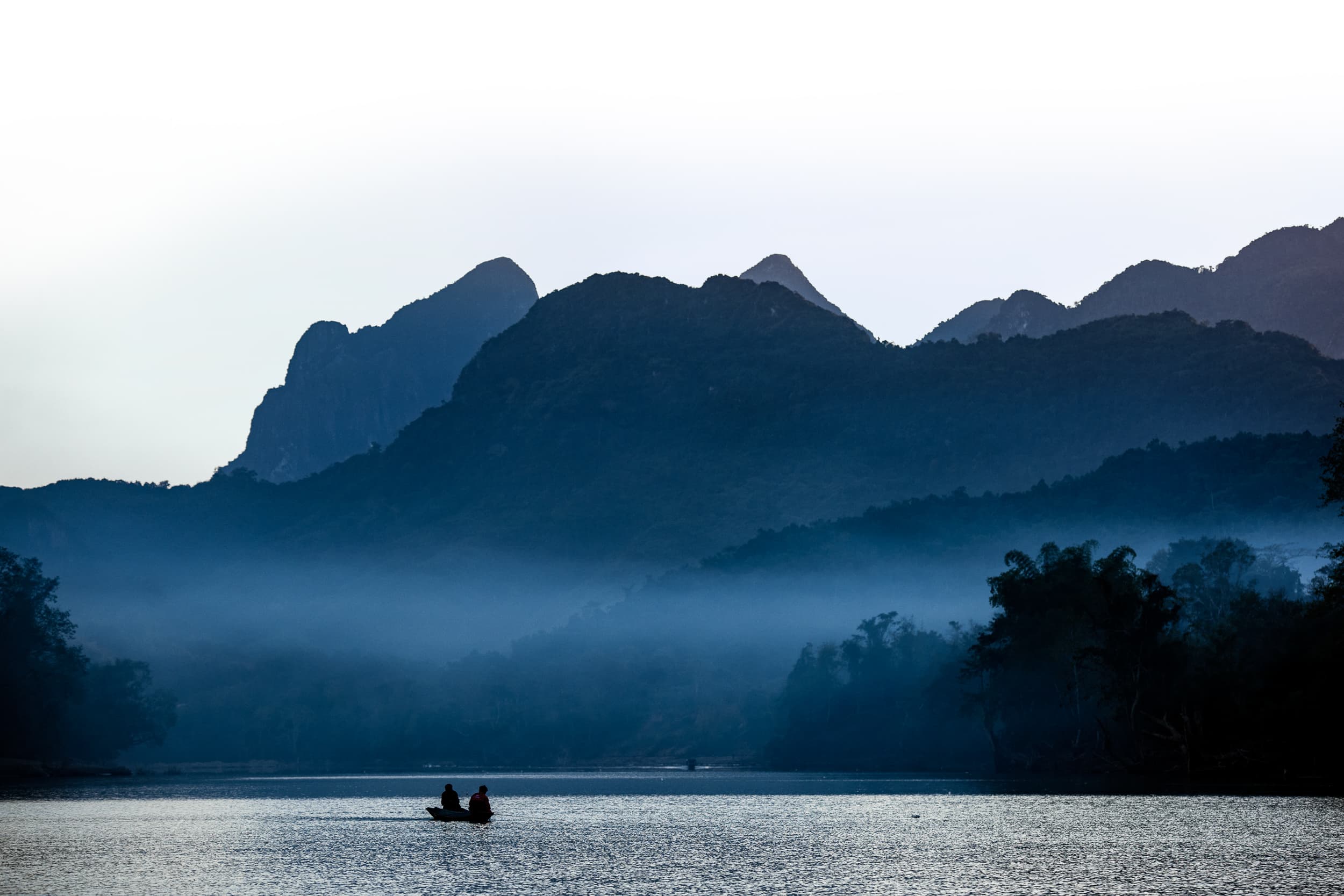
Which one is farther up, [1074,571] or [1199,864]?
[1074,571]

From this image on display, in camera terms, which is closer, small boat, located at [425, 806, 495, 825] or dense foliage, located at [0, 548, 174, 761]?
small boat, located at [425, 806, 495, 825]

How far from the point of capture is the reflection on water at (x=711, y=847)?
60281 mm

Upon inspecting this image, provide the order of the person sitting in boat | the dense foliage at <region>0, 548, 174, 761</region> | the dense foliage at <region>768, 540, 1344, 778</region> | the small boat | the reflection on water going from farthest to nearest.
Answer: the dense foliage at <region>0, 548, 174, 761</region> < the dense foliage at <region>768, 540, 1344, 778</region> < the person sitting in boat < the small boat < the reflection on water

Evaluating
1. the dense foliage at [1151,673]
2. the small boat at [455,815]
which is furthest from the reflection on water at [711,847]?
the dense foliage at [1151,673]

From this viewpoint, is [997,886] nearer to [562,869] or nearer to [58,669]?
[562,869]

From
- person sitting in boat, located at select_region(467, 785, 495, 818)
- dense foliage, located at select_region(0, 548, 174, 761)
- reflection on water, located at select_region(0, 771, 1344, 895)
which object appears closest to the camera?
reflection on water, located at select_region(0, 771, 1344, 895)

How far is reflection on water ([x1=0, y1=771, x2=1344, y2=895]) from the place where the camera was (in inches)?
2373

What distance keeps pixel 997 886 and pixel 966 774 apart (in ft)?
408

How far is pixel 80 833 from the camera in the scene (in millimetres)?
92812

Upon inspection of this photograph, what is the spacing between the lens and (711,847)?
7888 cm

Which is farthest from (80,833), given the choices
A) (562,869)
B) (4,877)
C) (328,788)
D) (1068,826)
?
(328,788)

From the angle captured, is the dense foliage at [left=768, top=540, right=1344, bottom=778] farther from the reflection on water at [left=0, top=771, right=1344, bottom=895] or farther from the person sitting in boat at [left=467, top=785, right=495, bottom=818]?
the person sitting in boat at [left=467, top=785, right=495, bottom=818]

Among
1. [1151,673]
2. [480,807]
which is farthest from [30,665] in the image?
[1151,673]

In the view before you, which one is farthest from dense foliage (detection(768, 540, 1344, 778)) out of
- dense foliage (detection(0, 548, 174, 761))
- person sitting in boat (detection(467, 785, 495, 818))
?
dense foliage (detection(0, 548, 174, 761))
